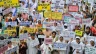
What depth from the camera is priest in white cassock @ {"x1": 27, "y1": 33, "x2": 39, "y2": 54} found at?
16.8ft

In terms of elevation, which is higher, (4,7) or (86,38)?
(4,7)

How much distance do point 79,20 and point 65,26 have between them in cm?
22

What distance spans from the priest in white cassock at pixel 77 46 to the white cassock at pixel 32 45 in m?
0.55

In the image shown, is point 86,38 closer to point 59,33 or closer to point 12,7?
point 59,33

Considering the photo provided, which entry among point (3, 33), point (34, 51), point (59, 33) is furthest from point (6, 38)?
point (59, 33)

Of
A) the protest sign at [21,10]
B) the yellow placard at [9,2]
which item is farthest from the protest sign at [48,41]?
the yellow placard at [9,2]

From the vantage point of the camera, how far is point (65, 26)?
4.99 metres

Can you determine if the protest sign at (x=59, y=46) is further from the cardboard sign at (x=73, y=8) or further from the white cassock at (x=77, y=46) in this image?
the cardboard sign at (x=73, y=8)

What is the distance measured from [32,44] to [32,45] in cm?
1

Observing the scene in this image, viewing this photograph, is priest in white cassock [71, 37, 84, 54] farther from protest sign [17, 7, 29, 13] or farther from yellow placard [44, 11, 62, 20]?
protest sign [17, 7, 29, 13]

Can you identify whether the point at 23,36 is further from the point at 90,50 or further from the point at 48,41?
the point at 90,50

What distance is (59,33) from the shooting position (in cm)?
502

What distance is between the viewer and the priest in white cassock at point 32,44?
511cm

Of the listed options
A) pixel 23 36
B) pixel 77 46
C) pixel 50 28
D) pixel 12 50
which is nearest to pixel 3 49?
pixel 12 50
